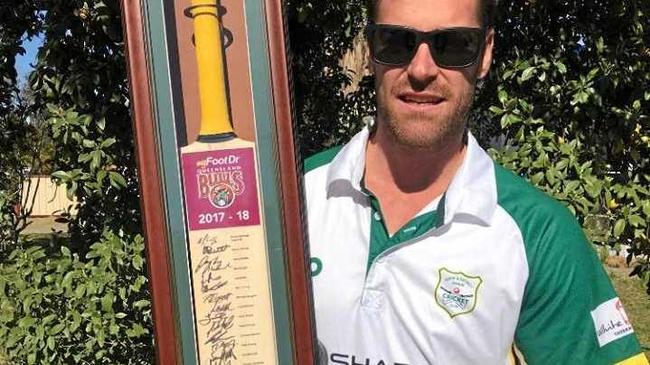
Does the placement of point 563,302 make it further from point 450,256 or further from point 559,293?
point 450,256

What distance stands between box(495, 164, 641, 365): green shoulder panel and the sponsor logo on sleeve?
12mm

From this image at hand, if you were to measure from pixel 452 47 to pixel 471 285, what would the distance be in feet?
1.73

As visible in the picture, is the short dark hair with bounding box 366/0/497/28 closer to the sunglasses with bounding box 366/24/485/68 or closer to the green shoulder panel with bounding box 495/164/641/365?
the sunglasses with bounding box 366/24/485/68

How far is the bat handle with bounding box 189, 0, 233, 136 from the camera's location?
5.82ft

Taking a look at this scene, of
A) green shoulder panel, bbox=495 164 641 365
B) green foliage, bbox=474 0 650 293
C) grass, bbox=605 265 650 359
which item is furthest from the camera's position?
grass, bbox=605 265 650 359

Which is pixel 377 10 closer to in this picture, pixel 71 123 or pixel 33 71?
pixel 71 123

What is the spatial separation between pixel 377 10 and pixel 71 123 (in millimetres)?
1466

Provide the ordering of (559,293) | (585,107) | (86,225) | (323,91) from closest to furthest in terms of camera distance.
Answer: (559,293)
(585,107)
(86,225)
(323,91)

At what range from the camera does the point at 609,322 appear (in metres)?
1.72

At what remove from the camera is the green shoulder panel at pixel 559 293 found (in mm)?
1657

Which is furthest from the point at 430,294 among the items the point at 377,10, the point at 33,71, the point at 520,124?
the point at 33,71

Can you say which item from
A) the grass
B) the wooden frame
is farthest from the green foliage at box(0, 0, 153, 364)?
the grass

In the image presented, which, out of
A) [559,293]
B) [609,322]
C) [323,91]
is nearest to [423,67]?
[559,293]

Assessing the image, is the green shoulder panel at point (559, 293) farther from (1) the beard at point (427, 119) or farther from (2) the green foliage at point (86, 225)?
(2) the green foliage at point (86, 225)
